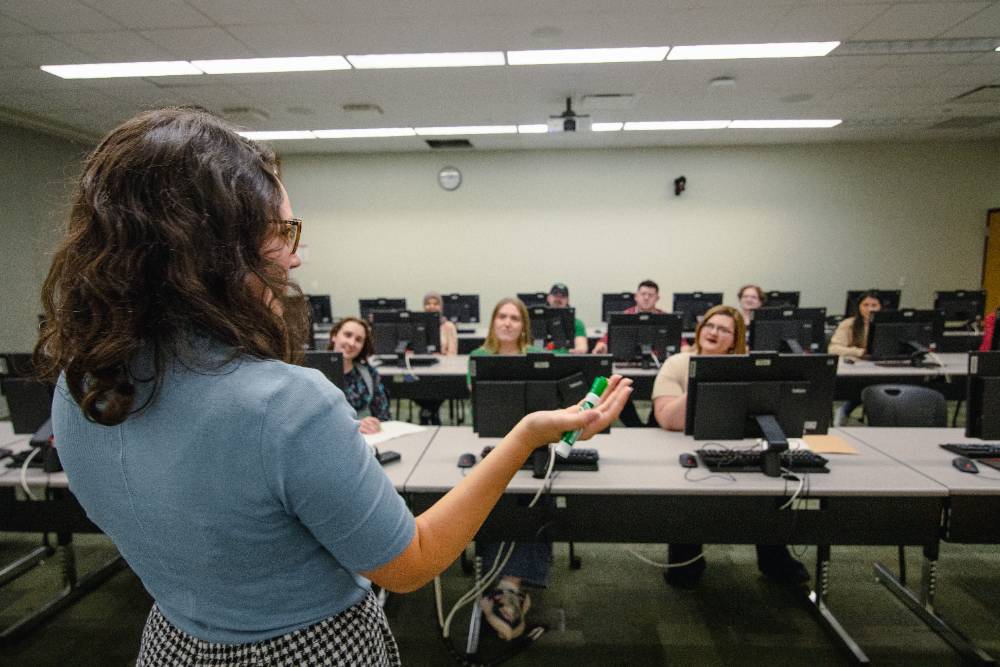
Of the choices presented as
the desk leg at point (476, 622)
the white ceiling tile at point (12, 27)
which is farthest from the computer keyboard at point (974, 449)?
the white ceiling tile at point (12, 27)

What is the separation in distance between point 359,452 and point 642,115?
21.8 feet

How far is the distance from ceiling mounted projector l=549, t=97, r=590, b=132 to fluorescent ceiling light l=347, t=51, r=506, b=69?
1.36 m

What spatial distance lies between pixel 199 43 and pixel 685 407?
14.3 ft

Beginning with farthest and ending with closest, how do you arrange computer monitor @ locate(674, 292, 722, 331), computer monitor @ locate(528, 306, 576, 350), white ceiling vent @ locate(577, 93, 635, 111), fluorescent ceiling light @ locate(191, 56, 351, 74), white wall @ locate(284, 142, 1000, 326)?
white wall @ locate(284, 142, 1000, 326), computer monitor @ locate(674, 292, 722, 331), white ceiling vent @ locate(577, 93, 635, 111), computer monitor @ locate(528, 306, 576, 350), fluorescent ceiling light @ locate(191, 56, 351, 74)

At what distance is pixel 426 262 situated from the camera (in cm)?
871

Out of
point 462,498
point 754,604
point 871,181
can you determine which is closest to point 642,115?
point 871,181

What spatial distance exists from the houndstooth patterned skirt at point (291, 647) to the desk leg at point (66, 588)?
247 cm

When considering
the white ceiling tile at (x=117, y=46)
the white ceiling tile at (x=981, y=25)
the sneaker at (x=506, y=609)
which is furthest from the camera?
the white ceiling tile at (x=117, y=46)

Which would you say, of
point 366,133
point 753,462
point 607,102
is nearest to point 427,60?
point 607,102

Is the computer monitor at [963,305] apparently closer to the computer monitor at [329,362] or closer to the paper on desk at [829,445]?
the paper on desk at [829,445]

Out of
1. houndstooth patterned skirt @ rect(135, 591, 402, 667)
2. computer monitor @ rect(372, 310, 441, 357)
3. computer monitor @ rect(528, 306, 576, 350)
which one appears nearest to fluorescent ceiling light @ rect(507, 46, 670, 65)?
computer monitor @ rect(528, 306, 576, 350)

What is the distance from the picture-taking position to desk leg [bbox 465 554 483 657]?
7.19ft

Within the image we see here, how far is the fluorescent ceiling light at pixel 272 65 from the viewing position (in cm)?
445

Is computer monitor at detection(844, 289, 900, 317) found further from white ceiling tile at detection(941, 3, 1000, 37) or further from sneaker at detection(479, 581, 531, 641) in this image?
sneaker at detection(479, 581, 531, 641)
